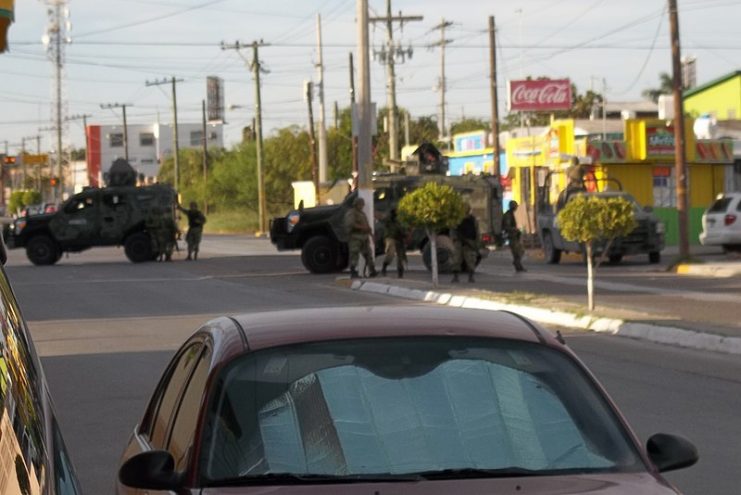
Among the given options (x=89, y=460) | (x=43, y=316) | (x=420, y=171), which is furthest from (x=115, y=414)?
(x=420, y=171)

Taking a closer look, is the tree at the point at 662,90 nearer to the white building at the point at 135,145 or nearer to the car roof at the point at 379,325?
the white building at the point at 135,145

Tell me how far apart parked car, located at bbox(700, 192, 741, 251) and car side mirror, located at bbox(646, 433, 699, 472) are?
31652 millimetres

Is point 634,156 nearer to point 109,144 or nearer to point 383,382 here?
point 383,382

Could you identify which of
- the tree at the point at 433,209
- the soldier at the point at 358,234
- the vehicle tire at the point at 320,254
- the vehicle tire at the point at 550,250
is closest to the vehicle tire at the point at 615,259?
the vehicle tire at the point at 550,250

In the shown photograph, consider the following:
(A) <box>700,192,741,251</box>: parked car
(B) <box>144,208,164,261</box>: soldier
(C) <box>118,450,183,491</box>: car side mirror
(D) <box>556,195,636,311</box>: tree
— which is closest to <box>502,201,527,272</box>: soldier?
(A) <box>700,192,741,251</box>: parked car

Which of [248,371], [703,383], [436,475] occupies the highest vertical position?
[248,371]

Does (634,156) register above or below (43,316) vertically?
above

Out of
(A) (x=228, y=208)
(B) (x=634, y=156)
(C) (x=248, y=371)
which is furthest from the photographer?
(A) (x=228, y=208)

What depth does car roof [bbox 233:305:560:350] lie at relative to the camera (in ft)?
15.6

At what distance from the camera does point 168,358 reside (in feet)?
51.2

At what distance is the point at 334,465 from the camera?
445cm

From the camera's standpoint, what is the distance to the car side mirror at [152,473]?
173 inches

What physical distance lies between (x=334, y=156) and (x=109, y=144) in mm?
60877

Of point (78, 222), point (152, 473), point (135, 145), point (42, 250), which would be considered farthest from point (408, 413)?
point (135, 145)
